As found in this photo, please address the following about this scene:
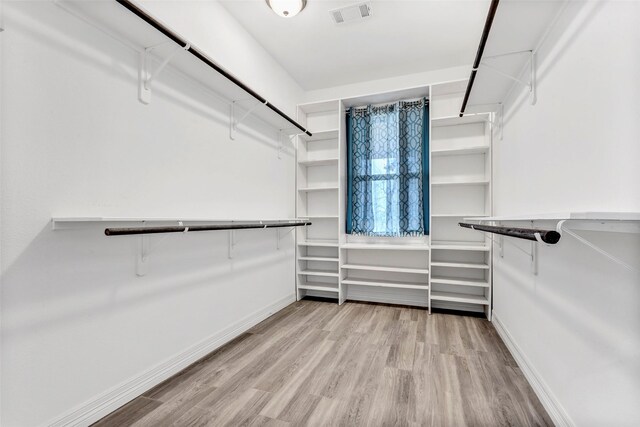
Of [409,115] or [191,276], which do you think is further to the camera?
[409,115]

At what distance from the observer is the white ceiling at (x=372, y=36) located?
100 inches

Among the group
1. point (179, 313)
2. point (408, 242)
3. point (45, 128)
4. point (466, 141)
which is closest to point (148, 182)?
point (45, 128)

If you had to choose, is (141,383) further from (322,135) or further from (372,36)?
(372,36)

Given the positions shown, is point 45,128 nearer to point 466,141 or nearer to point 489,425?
point 489,425

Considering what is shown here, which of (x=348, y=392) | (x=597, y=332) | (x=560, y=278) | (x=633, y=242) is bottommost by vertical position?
(x=348, y=392)

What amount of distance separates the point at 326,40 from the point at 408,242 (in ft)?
8.08

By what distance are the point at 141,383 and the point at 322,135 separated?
3.15 meters

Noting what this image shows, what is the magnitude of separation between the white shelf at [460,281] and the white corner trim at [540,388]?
2.15 ft

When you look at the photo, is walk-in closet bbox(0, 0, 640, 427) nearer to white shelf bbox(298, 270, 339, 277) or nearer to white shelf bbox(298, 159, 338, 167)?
white shelf bbox(298, 270, 339, 277)

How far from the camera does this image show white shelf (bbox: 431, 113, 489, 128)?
3.19 m

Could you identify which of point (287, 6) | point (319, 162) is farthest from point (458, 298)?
point (287, 6)

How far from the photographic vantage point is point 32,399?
4.11 feet

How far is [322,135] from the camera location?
386 cm

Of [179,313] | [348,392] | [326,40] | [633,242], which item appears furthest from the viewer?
[326,40]
